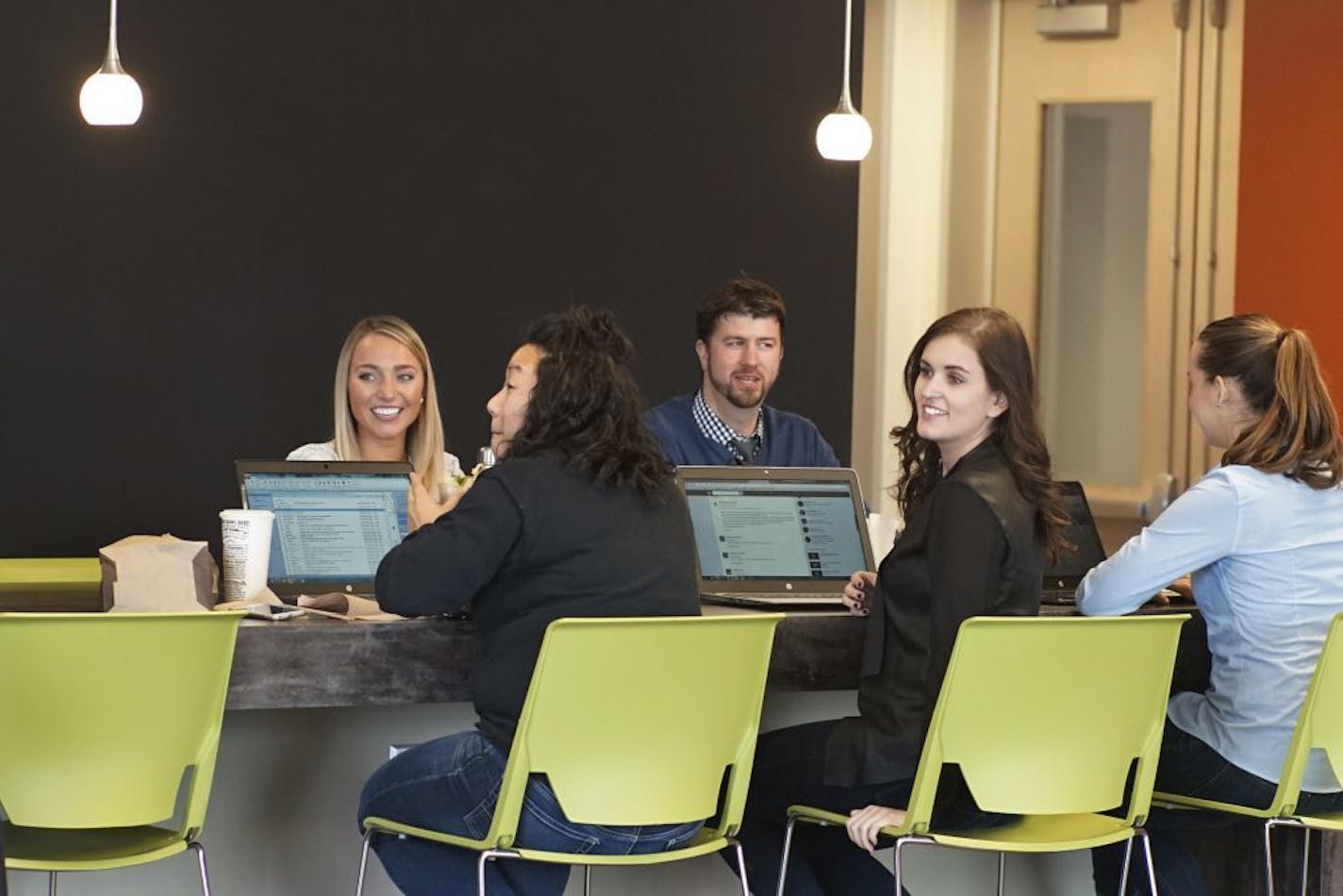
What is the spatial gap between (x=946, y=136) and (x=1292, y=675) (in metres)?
4.41

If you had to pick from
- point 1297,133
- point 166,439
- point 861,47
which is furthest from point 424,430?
point 1297,133

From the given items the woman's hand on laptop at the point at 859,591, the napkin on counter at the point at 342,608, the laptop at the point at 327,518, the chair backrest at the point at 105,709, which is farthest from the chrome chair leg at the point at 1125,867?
the chair backrest at the point at 105,709

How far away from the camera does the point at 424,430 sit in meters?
4.38

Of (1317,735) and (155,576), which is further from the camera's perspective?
(1317,735)

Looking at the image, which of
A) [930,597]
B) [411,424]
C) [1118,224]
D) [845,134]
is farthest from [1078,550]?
[1118,224]

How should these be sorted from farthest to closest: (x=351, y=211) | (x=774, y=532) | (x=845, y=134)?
1. (x=351, y=211)
2. (x=845, y=134)
3. (x=774, y=532)

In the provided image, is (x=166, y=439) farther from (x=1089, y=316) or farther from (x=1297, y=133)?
(x=1297, y=133)

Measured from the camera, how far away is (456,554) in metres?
2.70

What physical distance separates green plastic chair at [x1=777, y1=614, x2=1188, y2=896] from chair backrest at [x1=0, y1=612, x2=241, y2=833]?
0.99 metres

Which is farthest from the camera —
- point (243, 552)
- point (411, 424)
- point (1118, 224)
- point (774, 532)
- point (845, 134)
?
point (1118, 224)

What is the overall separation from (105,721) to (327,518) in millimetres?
911

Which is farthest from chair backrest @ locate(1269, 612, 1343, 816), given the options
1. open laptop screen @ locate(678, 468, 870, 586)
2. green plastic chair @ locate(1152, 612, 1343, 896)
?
open laptop screen @ locate(678, 468, 870, 586)

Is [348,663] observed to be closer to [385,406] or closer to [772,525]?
[772,525]

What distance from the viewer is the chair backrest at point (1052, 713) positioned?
2.79 meters
